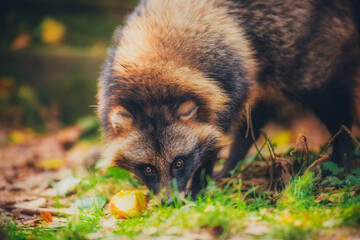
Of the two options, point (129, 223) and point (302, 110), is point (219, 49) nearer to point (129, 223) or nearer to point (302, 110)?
point (302, 110)

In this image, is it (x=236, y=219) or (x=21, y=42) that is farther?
(x=21, y=42)

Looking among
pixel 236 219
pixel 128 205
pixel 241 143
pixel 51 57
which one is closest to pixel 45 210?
pixel 128 205

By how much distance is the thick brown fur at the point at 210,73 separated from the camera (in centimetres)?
332

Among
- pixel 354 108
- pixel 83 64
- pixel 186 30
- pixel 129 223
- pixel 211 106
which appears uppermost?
pixel 83 64

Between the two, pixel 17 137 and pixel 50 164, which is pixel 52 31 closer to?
pixel 17 137

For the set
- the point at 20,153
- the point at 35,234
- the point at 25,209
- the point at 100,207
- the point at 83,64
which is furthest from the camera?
the point at 83,64

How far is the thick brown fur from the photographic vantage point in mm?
3322

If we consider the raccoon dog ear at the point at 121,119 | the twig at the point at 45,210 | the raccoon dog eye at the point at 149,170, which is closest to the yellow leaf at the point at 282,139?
the raccoon dog eye at the point at 149,170

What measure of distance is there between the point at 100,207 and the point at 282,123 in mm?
3839

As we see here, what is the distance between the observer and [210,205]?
2.69 metres

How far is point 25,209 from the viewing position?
362 cm

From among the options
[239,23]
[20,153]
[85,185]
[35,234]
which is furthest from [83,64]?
[35,234]

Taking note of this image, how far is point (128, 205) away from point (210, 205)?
2.60ft

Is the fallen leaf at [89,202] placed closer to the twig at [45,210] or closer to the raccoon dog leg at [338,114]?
the twig at [45,210]
